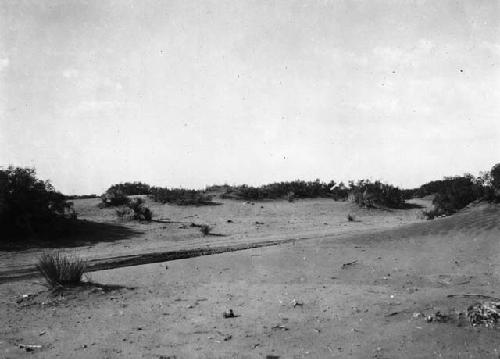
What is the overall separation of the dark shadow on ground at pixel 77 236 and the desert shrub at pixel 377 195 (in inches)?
464

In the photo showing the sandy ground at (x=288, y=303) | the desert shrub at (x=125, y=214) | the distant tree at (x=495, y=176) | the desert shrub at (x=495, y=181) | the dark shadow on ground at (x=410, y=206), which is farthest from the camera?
the dark shadow on ground at (x=410, y=206)

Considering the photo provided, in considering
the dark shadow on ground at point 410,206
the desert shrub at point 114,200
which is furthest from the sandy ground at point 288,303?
the dark shadow on ground at point 410,206

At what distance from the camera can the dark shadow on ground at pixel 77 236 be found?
1193cm

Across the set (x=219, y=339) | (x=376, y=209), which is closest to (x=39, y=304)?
(x=219, y=339)

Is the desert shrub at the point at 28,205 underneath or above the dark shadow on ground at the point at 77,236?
above

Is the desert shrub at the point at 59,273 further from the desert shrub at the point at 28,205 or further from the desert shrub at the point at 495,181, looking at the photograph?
the desert shrub at the point at 495,181

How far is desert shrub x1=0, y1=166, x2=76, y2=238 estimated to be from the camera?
12.7 metres

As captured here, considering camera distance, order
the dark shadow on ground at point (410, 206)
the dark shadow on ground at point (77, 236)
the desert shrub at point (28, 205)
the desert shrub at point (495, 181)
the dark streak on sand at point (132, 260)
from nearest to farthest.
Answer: the dark streak on sand at point (132, 260) → the desert shrub at point (495, 181) → the dark shadow on ground at point (77, 236) → the desert shrub at point (28, 205) → the dark shadow on ground at point (410, 206)

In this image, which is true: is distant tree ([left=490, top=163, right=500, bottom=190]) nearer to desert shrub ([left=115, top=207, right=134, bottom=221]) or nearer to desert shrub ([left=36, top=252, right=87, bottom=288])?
desert shrub ([left=36, top=252, right=87, bottom=288])

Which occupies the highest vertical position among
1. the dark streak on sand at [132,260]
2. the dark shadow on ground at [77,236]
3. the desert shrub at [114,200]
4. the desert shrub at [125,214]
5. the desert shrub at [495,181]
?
the desert shrub at [495,181]

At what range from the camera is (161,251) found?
10.5m

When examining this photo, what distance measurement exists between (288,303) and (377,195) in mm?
17537

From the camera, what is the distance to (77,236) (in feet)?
43.8

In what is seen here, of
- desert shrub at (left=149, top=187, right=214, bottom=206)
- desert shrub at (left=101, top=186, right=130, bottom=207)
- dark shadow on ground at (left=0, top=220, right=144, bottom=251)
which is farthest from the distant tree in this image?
desert shrub at (left=101, top=186, right=130, bottom=207)
